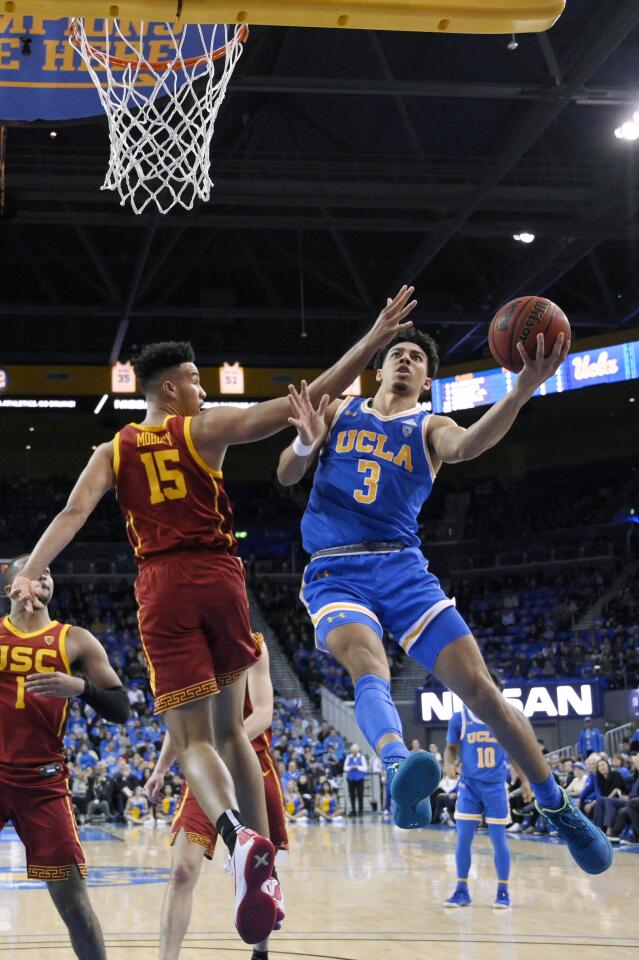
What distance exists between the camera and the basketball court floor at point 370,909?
25.0 feet

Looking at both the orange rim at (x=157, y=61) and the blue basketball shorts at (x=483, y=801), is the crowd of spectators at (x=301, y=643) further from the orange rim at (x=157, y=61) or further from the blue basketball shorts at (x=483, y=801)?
the orange rim at (x=157, y=61)

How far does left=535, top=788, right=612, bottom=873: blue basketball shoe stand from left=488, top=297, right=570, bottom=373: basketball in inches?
82.0

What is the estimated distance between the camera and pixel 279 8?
18.7 feet

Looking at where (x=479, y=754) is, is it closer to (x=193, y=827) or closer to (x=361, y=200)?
(x=193, y=827)

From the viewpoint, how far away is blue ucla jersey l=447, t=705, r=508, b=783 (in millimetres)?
10062

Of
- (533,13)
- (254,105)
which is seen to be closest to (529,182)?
(254,105)

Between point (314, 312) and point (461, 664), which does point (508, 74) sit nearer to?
point (314, 312)

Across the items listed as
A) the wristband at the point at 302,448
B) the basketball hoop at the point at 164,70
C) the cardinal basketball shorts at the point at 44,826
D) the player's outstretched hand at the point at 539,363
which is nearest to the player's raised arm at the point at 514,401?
the player's outstretched hand at the point at 539,363

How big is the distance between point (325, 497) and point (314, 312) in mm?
20121

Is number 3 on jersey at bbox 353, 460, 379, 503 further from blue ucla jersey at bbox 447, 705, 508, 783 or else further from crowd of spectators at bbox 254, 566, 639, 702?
crowd of spectators at bbox 254, 566, 639, 702

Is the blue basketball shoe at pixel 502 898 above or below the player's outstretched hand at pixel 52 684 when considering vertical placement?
below

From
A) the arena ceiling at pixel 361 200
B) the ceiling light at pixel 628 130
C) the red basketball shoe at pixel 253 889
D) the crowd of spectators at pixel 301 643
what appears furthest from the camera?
the crowd of spectators at pixel 301 643

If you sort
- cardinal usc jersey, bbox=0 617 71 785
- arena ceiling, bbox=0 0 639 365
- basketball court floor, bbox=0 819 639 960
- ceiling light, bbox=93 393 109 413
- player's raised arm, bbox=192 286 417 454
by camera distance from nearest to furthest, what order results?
player's raised arm, bbox=192 286 417 454 → cardinal usc jersey, bbox=0 617 71 785 → basketball court floor, bbox=0 819 639 960 → arena ceiling, bbox=0 0 639 365 → ceiling light, bbox=93 393 109 413

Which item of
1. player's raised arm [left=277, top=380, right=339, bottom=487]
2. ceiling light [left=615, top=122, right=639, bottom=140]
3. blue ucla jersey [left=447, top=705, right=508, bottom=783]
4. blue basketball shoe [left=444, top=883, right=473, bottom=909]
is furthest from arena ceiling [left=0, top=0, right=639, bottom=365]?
player's raised arm [left=277, top=380, right=339, bottom=487]
